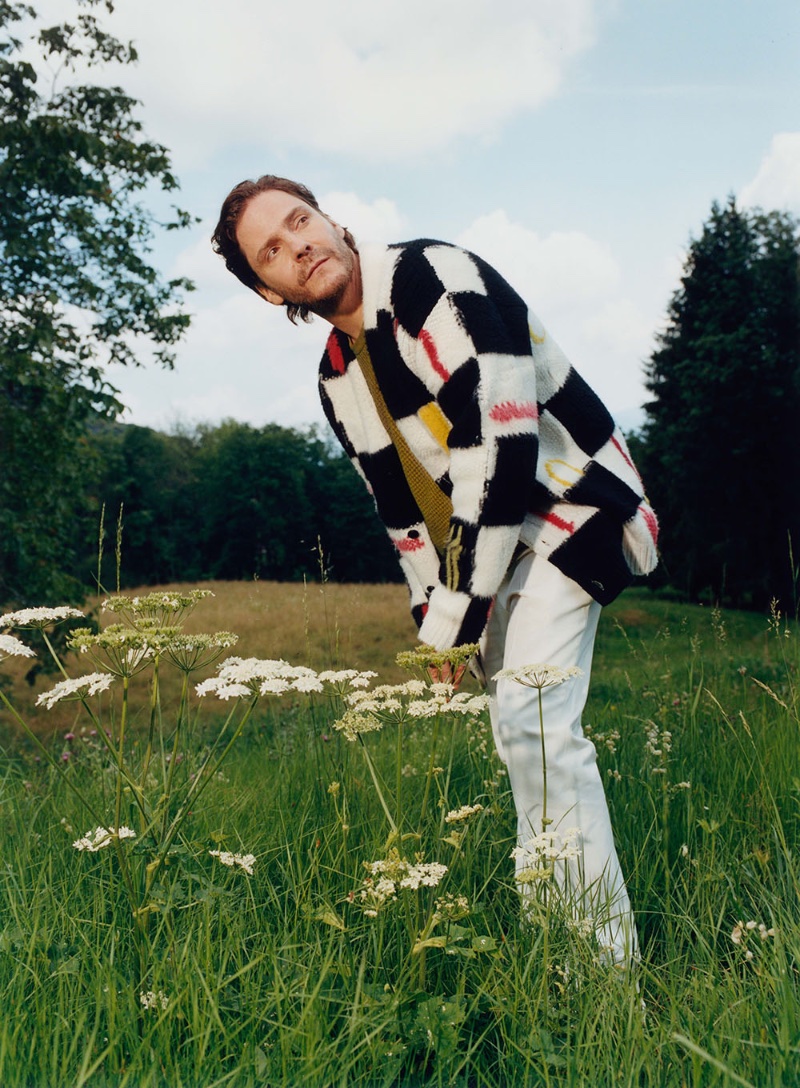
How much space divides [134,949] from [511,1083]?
0.92 meters

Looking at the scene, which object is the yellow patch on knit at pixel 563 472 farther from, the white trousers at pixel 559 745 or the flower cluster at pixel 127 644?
the flower cluster at pixel 127 644

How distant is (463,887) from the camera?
2574 mm

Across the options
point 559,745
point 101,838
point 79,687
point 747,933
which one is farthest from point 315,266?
point 747,933

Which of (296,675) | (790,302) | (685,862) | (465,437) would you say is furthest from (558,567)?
(790,302)

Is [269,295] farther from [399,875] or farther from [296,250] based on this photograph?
[399,875]

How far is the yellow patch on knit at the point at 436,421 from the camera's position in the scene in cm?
290

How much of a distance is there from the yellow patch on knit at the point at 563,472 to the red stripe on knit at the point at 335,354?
0.90 m

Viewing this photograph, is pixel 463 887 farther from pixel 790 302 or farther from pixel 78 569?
pixel 790 302

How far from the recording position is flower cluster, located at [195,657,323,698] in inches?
79.9

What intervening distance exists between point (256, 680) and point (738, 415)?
72.7 ft

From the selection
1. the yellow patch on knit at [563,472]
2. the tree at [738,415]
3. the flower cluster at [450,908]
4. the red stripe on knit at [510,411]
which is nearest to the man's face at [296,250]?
the red stripe on knit at [510,411]

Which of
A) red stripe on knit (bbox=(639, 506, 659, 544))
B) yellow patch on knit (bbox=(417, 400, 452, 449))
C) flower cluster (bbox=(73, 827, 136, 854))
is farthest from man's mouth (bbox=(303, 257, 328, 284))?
flower cluster (bbox=(73, 827, 136, 854))

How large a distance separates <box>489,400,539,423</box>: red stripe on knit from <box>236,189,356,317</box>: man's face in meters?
0.78

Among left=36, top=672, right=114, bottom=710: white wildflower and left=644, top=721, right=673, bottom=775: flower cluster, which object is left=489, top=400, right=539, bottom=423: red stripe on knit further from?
left=644, top=721, right=673, bottom=775: flower cluster
